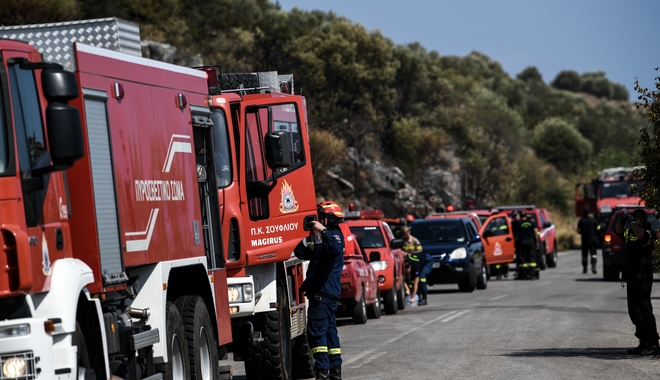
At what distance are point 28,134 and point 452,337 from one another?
35.4 feet

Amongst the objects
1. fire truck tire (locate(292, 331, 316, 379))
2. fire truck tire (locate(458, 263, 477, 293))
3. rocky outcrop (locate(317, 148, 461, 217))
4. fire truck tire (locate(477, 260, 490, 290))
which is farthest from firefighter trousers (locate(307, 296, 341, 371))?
rocky outcrop (locate(317, 148, 461, 217))

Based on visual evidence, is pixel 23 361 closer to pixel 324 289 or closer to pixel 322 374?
pixel 322 374

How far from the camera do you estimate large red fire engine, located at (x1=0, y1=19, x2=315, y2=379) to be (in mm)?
6891

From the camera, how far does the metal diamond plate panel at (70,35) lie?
8.75m

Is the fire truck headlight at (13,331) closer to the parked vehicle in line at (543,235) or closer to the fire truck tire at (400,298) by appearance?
the fire truck tire at (400,298)

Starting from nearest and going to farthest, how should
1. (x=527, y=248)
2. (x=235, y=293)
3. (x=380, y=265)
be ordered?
(x=235, y=293)
(x=380, y=265)
(x=527, y=248)

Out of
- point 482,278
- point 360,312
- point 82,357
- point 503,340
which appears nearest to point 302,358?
point 503,340

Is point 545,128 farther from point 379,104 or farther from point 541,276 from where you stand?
point 541,276

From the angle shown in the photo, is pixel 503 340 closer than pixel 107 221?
No

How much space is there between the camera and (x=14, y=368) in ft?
21.9

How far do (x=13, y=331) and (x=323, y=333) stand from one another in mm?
4683

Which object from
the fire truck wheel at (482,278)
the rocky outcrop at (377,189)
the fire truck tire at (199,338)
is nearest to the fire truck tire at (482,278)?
the fire truck wheel at (482,278)

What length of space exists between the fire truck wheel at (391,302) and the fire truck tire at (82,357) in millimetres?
15072

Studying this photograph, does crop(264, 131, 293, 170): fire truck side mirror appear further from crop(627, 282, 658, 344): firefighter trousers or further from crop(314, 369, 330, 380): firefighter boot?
crop(627, 282, 658, 344): firefighter trousers
